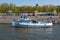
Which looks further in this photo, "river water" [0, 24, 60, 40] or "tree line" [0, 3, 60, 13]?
"tree line" [0, 3, 60, 13]

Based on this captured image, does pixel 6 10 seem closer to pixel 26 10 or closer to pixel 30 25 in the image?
pixel 26 10

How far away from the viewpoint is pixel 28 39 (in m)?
40.5

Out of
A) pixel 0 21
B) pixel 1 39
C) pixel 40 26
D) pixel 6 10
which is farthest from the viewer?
pixel 6 10

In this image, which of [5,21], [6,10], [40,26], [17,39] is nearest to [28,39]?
[17,39]

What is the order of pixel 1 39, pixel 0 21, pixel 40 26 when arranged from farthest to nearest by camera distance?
pixel 0 21 → pixel 40 26 → pixel 1 39

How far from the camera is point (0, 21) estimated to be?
95500mm

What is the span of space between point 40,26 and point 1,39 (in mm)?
28647

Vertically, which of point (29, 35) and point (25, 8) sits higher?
point (29, 35)

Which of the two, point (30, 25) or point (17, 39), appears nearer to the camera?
point (17, 39)

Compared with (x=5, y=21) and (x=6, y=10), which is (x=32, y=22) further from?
(x=6, y=10)

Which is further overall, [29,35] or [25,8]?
Answer: [25,8]

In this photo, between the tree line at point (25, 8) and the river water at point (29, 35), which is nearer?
the river water at point (29, 35)

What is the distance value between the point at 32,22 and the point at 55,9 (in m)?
53.2

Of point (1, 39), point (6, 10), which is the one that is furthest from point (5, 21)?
point (1, 39)
